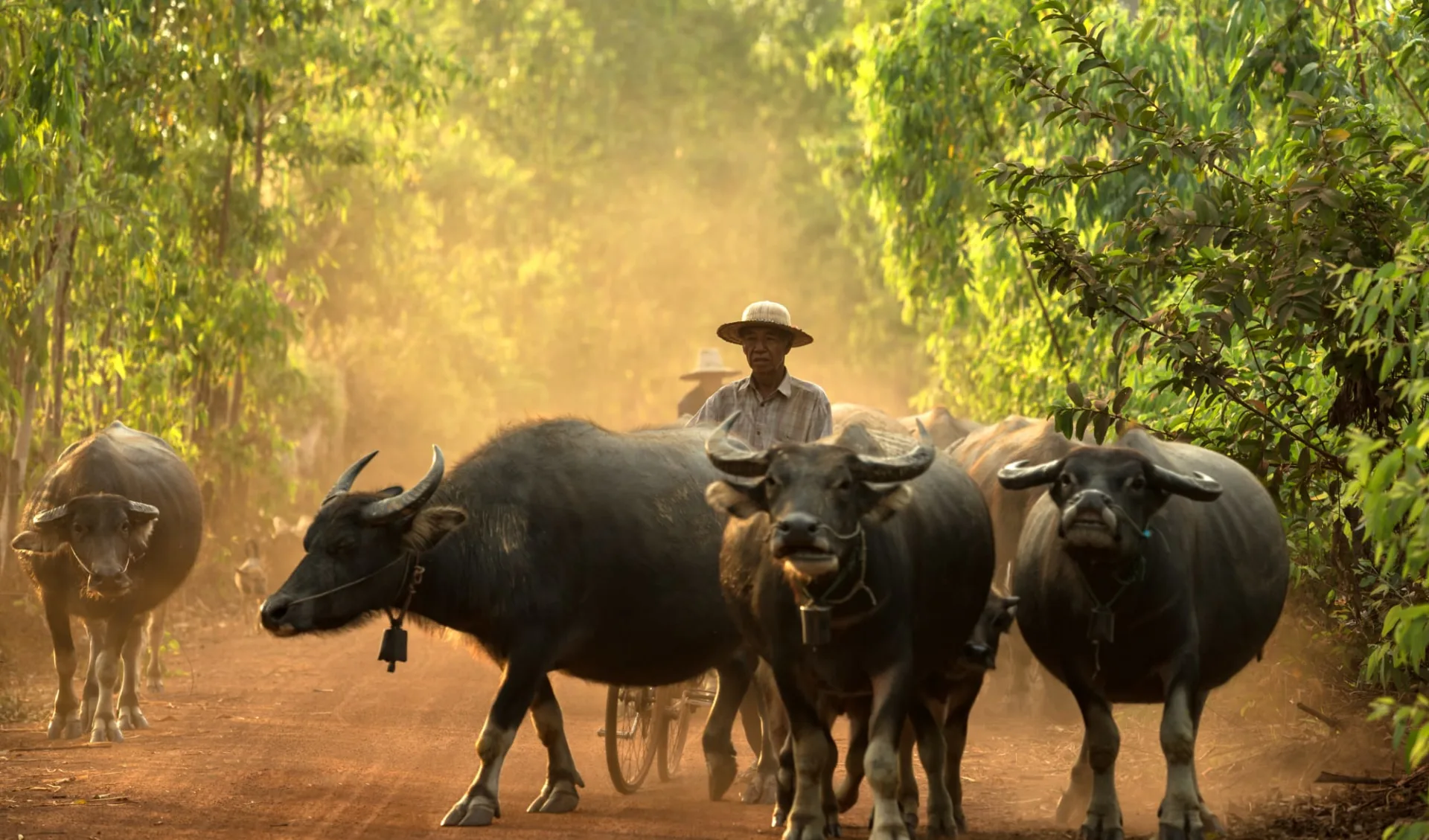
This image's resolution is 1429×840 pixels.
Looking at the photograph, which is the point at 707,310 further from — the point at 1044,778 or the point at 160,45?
the point at 1044,778

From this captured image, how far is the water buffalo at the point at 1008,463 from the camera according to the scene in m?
10.8

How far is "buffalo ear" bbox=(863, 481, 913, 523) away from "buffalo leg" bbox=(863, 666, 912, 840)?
0.70 m

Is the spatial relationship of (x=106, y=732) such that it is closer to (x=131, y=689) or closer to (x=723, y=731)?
(x=131, y=689)

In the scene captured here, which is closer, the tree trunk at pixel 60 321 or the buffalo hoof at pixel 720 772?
the buffalo hoof at pixel 720 772

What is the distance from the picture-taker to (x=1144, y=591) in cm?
703

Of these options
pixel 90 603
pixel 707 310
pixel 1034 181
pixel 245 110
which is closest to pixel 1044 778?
pixel 1034 181

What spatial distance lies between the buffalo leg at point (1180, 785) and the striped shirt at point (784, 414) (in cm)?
277

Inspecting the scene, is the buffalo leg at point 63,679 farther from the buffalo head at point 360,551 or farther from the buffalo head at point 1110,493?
the buffalo head at point 1110,493

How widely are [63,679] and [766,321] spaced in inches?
213

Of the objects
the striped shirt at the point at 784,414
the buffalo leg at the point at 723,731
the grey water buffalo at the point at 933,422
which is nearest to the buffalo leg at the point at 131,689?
the buffalo leg at the point at 723,731

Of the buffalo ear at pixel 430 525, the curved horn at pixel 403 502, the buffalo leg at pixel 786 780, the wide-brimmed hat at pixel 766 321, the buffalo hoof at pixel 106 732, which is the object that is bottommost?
the buffalo hoof at pixel 106 732

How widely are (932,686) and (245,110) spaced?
10998mm

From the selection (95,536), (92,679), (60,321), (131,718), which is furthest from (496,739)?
(60,321)

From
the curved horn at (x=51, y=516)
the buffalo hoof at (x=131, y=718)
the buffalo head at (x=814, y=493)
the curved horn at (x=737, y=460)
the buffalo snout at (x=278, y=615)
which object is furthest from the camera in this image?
the buffalo hoof at (x=131, y=718)
